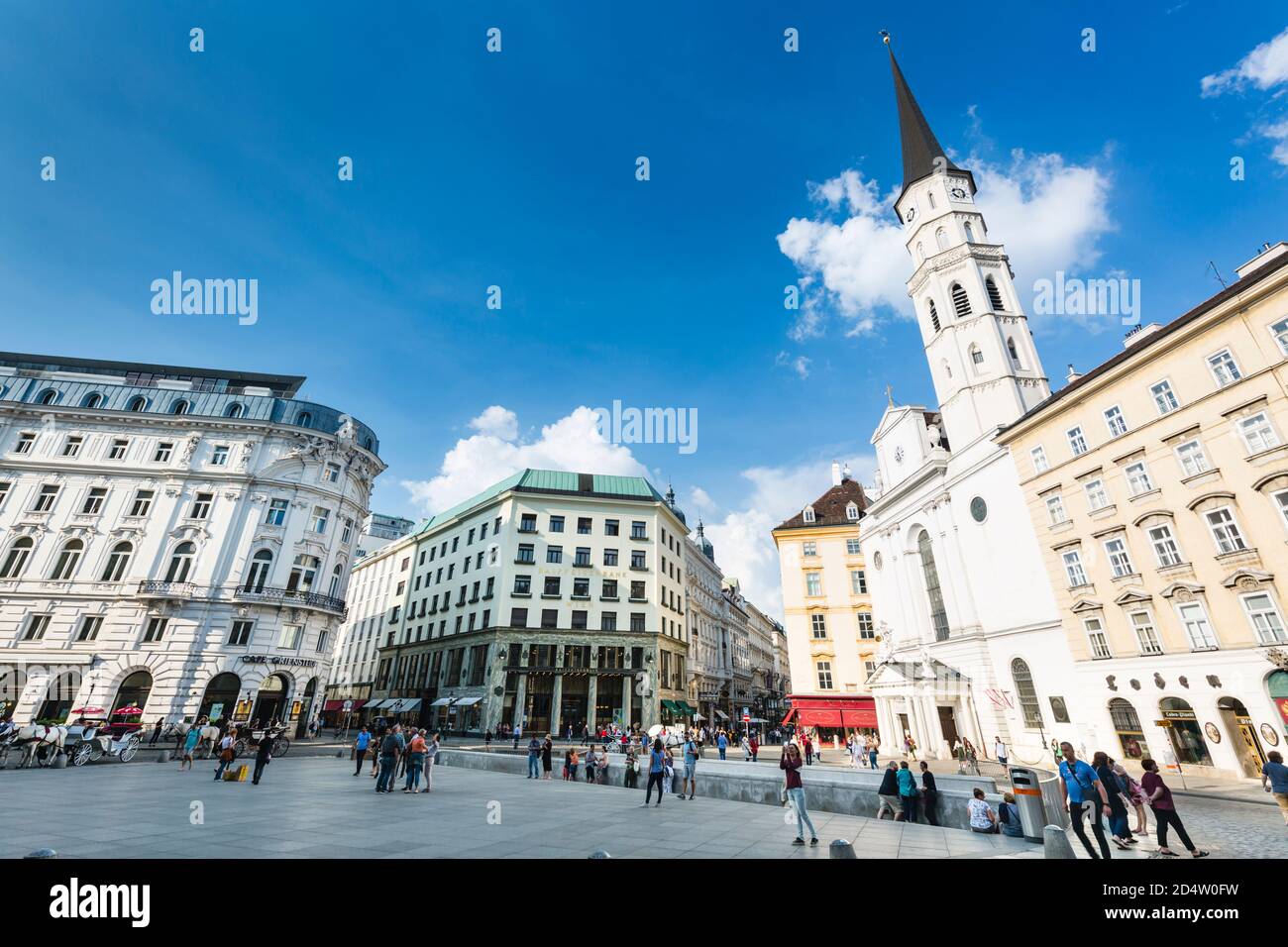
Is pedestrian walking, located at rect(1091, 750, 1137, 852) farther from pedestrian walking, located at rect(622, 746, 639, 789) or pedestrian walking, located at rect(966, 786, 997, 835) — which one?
pedestrian walking, located at rect(622, 746, 639, 789)

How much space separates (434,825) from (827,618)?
44.9m

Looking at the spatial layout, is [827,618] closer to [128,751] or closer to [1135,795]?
[1135,795]

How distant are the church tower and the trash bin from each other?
99.6 ft

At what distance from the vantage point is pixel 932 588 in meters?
39.4

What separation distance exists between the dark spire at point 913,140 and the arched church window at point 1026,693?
40.9 meters

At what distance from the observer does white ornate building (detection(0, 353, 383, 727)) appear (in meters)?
32.8

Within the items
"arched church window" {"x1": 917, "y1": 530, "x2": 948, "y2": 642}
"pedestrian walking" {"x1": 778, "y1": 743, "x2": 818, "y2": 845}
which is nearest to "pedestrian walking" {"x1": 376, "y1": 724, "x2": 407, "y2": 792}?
"pedestrian walking" {"x1": 778, "y1": 743, "x2": 818, "y2": 845}

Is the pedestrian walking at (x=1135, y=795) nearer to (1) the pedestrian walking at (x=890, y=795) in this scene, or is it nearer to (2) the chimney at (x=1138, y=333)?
(1) the pedestrian walking at (x=890, y=795)

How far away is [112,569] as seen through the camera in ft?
115

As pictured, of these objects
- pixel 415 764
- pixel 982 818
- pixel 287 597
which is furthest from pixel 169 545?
pixel 982 818

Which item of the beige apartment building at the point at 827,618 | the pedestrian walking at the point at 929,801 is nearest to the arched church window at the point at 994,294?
the beige apartment building at the point at 827,618

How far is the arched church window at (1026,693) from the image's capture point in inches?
1156
